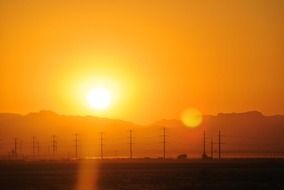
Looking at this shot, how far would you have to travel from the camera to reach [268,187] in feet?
187

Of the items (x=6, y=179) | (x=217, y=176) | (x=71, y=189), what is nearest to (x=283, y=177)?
(x=217, y=176)

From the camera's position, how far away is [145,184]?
201 ft

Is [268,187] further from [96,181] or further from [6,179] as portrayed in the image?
[6,179]

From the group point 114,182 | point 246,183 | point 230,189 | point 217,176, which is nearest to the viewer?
point 230,189

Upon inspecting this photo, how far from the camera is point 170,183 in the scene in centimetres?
6216

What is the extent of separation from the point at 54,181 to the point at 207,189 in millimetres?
19946

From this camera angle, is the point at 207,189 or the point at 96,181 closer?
the point at 207,189

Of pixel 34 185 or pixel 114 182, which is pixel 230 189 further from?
pixel 34 185

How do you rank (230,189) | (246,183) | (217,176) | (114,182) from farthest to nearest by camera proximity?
(217,176)
(114,182)
(246,183)
(230,189)

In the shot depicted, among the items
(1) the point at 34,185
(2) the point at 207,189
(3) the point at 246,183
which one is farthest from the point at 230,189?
(1) the point at 34,185

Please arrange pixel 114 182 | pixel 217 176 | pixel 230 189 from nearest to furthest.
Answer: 1. pixel 230 189
2. pixel 114 182
3. pixel 217 176

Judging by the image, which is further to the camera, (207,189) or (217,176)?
(217,176)

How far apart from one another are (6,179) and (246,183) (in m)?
28.2

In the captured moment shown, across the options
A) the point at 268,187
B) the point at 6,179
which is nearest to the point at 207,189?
the point at 268,187
